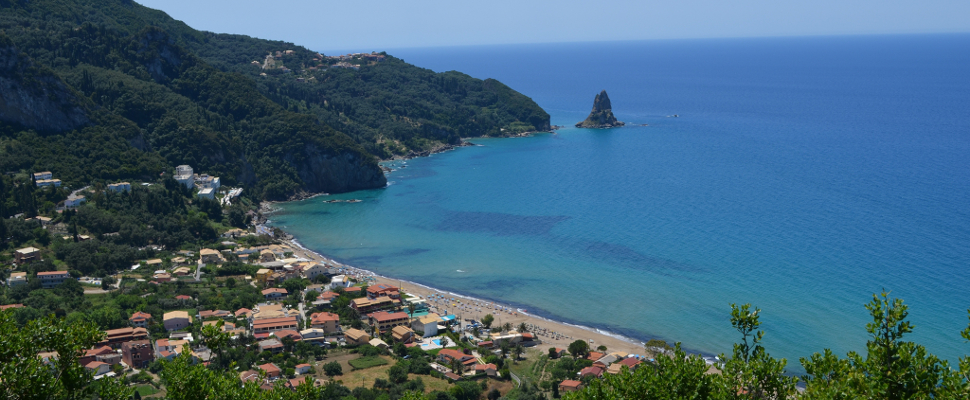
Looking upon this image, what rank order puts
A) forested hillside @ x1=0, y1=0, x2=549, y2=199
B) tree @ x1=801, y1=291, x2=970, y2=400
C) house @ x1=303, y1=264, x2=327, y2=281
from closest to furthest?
tree @ x1=801, y1=291, x2=970, y2=400, house @ x1=303, y1=264, x2=327, y2=281, forested hillside @ x1=0, y1=0, x2=549, y2=199

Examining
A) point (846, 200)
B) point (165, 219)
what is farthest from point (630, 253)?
point (165, 219)

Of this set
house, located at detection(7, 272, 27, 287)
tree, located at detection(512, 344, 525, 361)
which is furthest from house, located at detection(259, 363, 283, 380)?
house, located at detection(7, 272, 27, 287)

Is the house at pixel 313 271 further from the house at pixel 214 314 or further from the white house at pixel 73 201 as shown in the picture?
the white house at pixel 73 201

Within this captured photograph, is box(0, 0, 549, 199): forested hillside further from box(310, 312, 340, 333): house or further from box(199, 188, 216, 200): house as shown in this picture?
box(310, 312, 340, 333): house

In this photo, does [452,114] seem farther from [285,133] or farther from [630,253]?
[630,253]

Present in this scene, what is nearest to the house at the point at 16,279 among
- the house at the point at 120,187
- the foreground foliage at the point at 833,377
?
the house at the point at 120,187

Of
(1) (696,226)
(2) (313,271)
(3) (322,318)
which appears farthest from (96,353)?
(1) (696,226)

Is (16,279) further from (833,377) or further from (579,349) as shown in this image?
(833,377)
